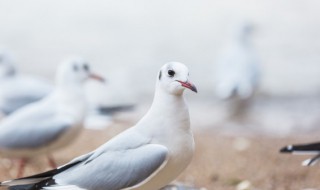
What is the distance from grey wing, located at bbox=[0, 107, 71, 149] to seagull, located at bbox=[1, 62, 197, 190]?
1624 mm

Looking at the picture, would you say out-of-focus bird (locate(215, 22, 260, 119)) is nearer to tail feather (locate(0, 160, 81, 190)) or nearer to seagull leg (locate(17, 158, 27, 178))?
seagull leg (locate(17, 158, 27, 178))

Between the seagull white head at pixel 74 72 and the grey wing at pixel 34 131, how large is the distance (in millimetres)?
359

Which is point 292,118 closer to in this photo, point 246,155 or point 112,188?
point 246,155

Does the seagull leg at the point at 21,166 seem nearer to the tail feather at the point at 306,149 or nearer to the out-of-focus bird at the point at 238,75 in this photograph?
the tail feather at the point at 306,149

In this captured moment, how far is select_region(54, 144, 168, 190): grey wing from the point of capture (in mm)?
3537

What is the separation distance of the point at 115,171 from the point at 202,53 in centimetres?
1027

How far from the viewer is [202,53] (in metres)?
13.8

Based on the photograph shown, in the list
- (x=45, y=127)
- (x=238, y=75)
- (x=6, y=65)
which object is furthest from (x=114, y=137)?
(x=238, y=75)

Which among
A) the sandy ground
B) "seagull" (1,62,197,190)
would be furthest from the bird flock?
the sandy ground

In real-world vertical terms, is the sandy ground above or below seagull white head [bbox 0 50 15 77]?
below

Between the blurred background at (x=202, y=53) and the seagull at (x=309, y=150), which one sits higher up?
the blurred background at (x=202, y=53)

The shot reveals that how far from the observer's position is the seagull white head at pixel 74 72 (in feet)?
18.5

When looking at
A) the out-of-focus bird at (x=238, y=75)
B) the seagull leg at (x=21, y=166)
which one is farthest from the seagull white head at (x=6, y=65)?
the seagull leg at (x=21, y=166)

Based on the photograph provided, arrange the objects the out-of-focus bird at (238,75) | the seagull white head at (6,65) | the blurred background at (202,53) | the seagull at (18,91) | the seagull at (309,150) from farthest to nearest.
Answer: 1. the out-of-focus bird at (238,75)
2. the seagull white head at (6,65)
3. the blurred background at (202,53)
4. the seagull at (18,91)
5. the seagull at (309,150)
